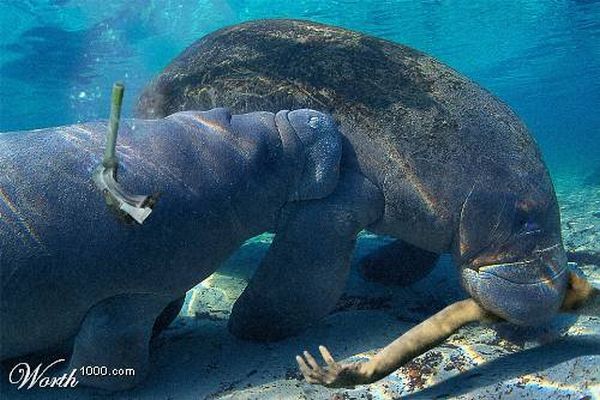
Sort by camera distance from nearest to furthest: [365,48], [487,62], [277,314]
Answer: [277,314] < [365,48] < [487,62]

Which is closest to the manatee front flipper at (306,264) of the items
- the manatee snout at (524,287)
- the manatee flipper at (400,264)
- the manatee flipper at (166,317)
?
the manatee flipper at (166,317)

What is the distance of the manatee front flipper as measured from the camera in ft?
12.0

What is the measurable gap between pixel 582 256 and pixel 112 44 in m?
24.7

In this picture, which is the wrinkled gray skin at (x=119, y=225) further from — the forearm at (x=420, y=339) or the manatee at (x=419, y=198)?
the forearm at (x=420, y=339)

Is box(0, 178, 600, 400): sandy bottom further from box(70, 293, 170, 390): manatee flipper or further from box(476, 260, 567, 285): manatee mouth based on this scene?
box(476, 260, 567, 285): manatee mouth

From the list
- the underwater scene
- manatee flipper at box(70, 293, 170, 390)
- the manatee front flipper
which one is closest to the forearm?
the underwater scene

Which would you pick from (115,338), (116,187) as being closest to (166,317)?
(115,338)

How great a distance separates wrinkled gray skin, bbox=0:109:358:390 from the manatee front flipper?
0.79 feet

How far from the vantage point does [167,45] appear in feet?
88.9

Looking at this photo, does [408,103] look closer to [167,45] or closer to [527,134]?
[527,134]

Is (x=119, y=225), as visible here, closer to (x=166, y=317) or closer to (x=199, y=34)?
(x=166, y=317)

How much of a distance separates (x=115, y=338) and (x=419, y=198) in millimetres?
2349

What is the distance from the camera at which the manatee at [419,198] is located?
3658mm

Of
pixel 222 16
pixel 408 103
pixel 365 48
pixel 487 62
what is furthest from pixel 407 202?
pixel 487 62
